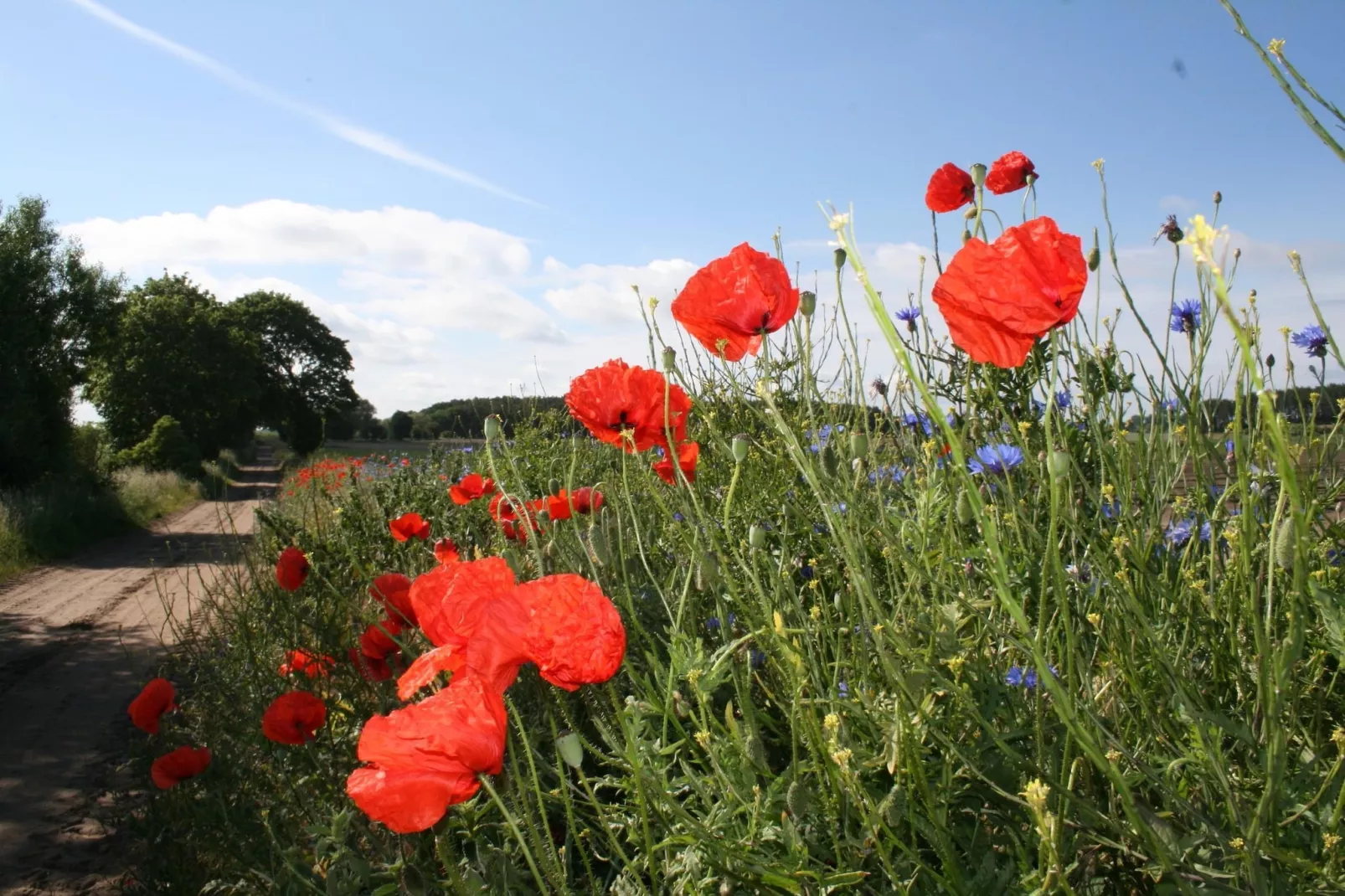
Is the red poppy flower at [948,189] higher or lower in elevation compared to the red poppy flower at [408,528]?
higher

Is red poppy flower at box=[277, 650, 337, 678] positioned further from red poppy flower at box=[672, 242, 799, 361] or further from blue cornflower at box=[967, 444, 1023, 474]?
blue cornflower at box=[967, 444, 1023, 474]

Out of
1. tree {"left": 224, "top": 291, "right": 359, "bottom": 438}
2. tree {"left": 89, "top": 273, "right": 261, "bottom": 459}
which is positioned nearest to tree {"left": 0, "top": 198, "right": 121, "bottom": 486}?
tree {"left": 89, "top": 273, "right": 261, "bottom": 459}

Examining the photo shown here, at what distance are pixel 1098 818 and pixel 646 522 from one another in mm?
2141

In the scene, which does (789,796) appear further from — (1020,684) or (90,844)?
(90,844)

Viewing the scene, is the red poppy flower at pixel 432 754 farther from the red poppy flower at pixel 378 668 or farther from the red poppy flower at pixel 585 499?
the red poppy flower at pixel 378 668

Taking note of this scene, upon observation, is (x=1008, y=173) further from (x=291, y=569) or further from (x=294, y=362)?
(x=294, y=362)

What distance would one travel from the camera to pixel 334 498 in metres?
7.62

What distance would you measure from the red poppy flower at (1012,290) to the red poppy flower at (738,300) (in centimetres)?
52

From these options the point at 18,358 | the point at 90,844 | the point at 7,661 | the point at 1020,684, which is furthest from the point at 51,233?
the point at 1020,684

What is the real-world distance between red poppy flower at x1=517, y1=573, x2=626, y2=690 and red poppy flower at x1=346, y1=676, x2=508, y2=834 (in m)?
0.08

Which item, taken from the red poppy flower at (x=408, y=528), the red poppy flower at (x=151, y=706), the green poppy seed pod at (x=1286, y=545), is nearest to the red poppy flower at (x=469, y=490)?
the red poppy flower at (x=408, y=528)

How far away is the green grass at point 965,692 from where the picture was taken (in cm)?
105

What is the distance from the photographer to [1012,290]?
123 centimetres

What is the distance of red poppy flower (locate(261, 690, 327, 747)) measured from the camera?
241cm
